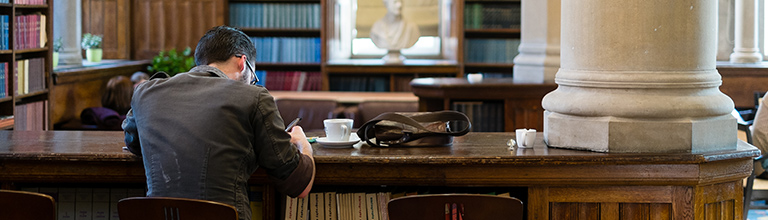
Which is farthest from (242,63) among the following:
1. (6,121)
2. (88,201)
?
(6,121)

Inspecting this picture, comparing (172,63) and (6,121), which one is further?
(172,63)

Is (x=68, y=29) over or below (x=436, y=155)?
over

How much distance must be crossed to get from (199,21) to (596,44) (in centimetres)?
671

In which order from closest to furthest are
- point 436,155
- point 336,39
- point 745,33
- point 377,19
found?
point 436,155 → point 745,33 → point 336,39 → point 377,19

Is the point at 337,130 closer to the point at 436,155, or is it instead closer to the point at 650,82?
the point at 436,155

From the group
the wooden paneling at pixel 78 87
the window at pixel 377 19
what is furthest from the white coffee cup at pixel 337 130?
the window at pixel 377 19

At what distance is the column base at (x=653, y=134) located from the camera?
2.74 meters

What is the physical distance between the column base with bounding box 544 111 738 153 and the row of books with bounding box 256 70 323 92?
247 inches

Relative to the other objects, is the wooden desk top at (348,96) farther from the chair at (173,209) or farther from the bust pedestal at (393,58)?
the chair at (173,209)

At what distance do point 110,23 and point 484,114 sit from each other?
4.69 metres

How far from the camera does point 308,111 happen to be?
23.2 feet

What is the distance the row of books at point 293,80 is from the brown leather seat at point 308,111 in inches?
69.2

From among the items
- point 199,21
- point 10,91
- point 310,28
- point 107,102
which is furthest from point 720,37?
point 10,91

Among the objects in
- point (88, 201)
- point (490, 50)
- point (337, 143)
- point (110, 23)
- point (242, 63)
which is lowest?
point (88, 201)
